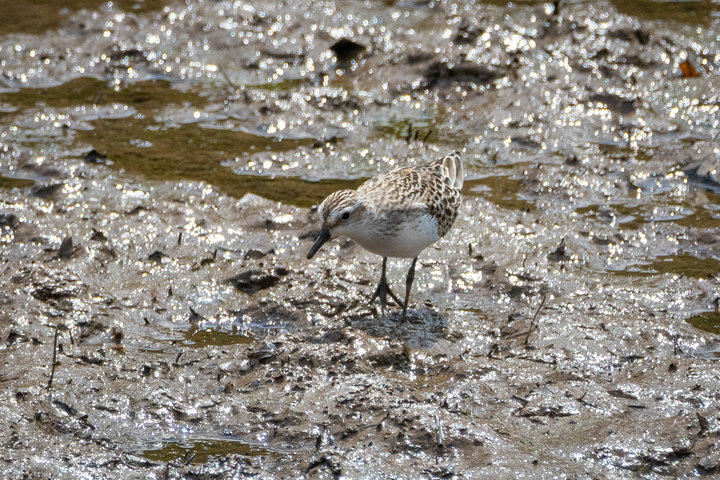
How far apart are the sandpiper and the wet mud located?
525 mm

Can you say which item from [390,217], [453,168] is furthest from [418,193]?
[453,168]

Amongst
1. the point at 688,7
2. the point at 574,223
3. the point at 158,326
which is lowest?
the point at 158,326

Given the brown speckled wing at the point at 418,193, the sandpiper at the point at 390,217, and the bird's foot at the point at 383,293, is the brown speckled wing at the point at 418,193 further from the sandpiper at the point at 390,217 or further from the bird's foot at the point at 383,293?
the bird's foot at the point at 383,293

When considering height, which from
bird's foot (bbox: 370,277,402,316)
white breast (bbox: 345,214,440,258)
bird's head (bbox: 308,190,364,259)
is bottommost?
bird's foot (bbox: 370,277,402,316)

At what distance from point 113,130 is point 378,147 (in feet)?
9.45

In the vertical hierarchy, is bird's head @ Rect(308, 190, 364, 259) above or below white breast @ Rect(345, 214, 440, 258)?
above

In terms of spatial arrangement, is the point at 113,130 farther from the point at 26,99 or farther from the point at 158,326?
the point at 158,326

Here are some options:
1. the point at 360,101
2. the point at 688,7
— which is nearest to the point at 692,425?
the point at 360,101

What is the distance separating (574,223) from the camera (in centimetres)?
821

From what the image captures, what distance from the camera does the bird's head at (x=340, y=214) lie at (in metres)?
6.39

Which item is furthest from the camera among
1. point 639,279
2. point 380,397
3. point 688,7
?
point 688,7

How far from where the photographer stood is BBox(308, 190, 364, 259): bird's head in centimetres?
639

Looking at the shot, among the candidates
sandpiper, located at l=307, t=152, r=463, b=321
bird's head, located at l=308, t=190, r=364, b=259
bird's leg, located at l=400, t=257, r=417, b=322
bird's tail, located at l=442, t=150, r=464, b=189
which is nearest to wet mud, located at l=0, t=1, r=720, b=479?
bird's leg, located at l=400, t=257, r=417, b=322

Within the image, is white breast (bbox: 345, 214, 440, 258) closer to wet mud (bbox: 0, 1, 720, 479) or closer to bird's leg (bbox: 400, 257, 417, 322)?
bird's leg (bbox: 400, 257, 417, 322)
